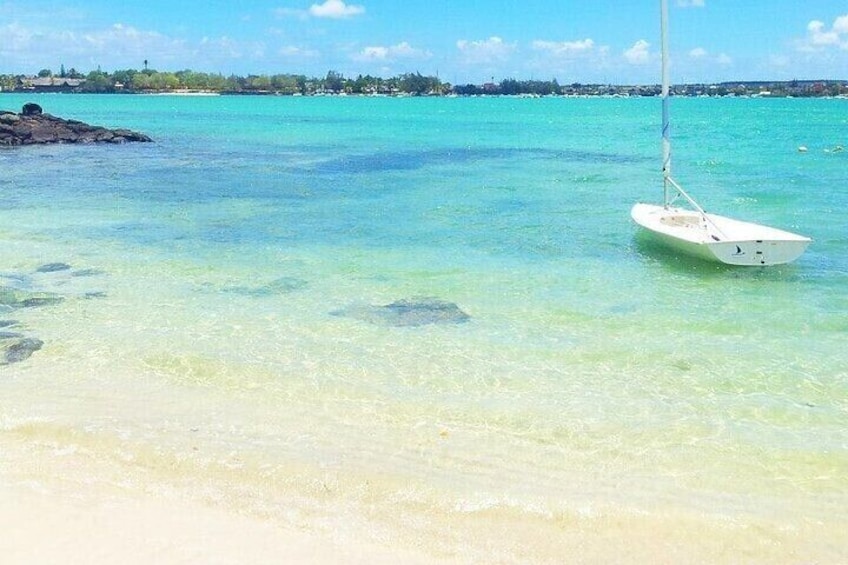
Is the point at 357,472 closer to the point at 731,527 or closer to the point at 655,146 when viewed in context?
the point at 731,527

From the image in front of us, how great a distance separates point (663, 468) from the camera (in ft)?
30.7

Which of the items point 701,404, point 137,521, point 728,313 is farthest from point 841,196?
point 137,521

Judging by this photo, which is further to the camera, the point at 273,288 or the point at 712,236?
the point at 712,236

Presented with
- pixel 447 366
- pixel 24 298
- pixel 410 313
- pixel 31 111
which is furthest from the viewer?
pixel 31 111

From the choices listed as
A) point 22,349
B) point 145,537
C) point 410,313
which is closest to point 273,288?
point 410,313

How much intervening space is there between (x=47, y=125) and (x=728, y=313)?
58144mm

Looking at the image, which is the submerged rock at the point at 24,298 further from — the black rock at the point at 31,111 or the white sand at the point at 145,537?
the black rock at the point at 31,111

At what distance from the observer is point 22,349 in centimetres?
1305

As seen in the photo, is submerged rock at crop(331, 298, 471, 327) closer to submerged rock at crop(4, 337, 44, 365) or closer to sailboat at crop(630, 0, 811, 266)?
submerged rock at crop(4, 337, 44, 365)

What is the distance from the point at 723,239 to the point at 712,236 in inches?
23.8

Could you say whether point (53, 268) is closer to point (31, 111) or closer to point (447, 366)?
point (447, 366)

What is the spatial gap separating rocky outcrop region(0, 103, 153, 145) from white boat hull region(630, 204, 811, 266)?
1913 inches

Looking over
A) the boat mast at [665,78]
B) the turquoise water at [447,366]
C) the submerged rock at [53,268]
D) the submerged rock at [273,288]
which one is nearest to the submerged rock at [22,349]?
the turquoise water at [447,366]

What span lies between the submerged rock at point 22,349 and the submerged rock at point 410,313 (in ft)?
17.6
